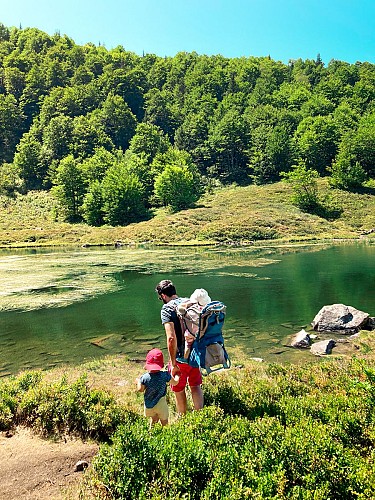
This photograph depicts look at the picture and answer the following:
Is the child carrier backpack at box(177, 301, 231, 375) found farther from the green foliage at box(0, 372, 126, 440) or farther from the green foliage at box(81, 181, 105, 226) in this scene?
the green foliage at box(81, 181, 105, 226)

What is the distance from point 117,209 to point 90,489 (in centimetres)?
9972

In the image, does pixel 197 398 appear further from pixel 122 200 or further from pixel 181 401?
pixel 122 200

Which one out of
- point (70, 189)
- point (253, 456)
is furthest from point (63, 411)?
point (70, 189)

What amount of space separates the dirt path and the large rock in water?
1480cm

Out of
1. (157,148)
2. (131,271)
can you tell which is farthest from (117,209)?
(131,271)

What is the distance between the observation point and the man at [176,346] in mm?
7555

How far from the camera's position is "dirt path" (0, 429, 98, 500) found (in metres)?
6.02

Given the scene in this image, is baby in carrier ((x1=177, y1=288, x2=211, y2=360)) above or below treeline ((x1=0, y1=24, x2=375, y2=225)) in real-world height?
below

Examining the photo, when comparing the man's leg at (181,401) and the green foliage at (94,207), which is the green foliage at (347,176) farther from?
the man's leg at (181,401)

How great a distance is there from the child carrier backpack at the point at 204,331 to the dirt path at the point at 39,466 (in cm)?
282

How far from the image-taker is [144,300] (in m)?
27.8

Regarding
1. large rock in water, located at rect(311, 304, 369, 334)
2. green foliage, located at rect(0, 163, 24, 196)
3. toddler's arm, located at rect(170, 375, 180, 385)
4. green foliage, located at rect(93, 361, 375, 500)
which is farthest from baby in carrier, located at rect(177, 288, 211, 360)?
green foliage, located at rect(0, 163, 24, 196)

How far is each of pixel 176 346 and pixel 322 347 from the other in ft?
34.0

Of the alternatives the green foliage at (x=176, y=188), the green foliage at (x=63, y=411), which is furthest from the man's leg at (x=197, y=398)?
the green foliage at (x=176, y=188)
